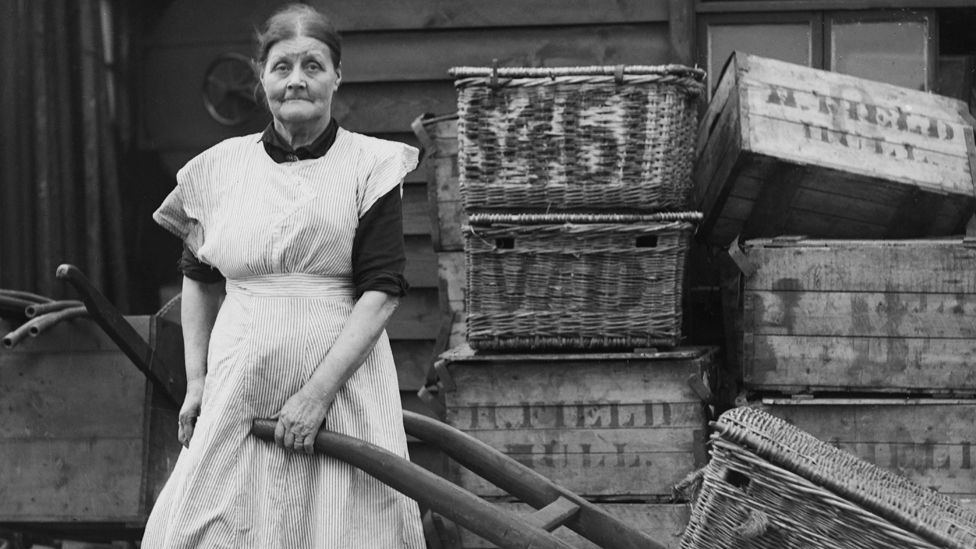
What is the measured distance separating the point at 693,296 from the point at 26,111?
3.19 meters

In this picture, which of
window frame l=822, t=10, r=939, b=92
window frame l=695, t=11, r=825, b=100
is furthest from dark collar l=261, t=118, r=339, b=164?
window frame l=822, t=10, r=939, b=92

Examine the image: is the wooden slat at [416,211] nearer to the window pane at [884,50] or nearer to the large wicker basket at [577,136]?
the large wicker basket at [577,136]

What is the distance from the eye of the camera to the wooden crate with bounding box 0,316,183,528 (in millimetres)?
3697

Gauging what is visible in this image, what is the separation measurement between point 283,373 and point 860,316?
2.03 meters

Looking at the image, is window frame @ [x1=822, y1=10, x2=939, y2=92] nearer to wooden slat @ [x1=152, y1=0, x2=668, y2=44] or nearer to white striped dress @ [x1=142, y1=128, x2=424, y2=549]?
wooden slat @ [x1=152, y1=0, x2=668, y2=44]

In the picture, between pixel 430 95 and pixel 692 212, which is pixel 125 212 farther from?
pixel 692 212

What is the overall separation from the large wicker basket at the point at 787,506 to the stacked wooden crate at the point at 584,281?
1.37 m

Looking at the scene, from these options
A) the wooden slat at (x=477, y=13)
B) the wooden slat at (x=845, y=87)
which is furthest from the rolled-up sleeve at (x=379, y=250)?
the wooden slat at (x=477, y=13)

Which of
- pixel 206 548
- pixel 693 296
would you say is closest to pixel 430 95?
pixel 693 296

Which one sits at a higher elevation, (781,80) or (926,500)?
(781,80)

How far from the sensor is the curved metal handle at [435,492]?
2406 mm

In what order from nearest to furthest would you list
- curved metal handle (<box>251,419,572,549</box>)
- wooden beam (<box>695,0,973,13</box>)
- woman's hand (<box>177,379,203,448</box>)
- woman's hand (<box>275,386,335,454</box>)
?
A: 1. curved metal handle (<box>251,419,572,549</box>)
2. woman's hand (<box>275,386,335,454</box>)
3. woman's hand (<box>177,379,203,448</box>)
4. wooden beam (<box>695,0,973,13</box>)

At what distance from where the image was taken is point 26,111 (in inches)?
211

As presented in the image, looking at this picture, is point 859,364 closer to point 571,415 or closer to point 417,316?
point 571,415
